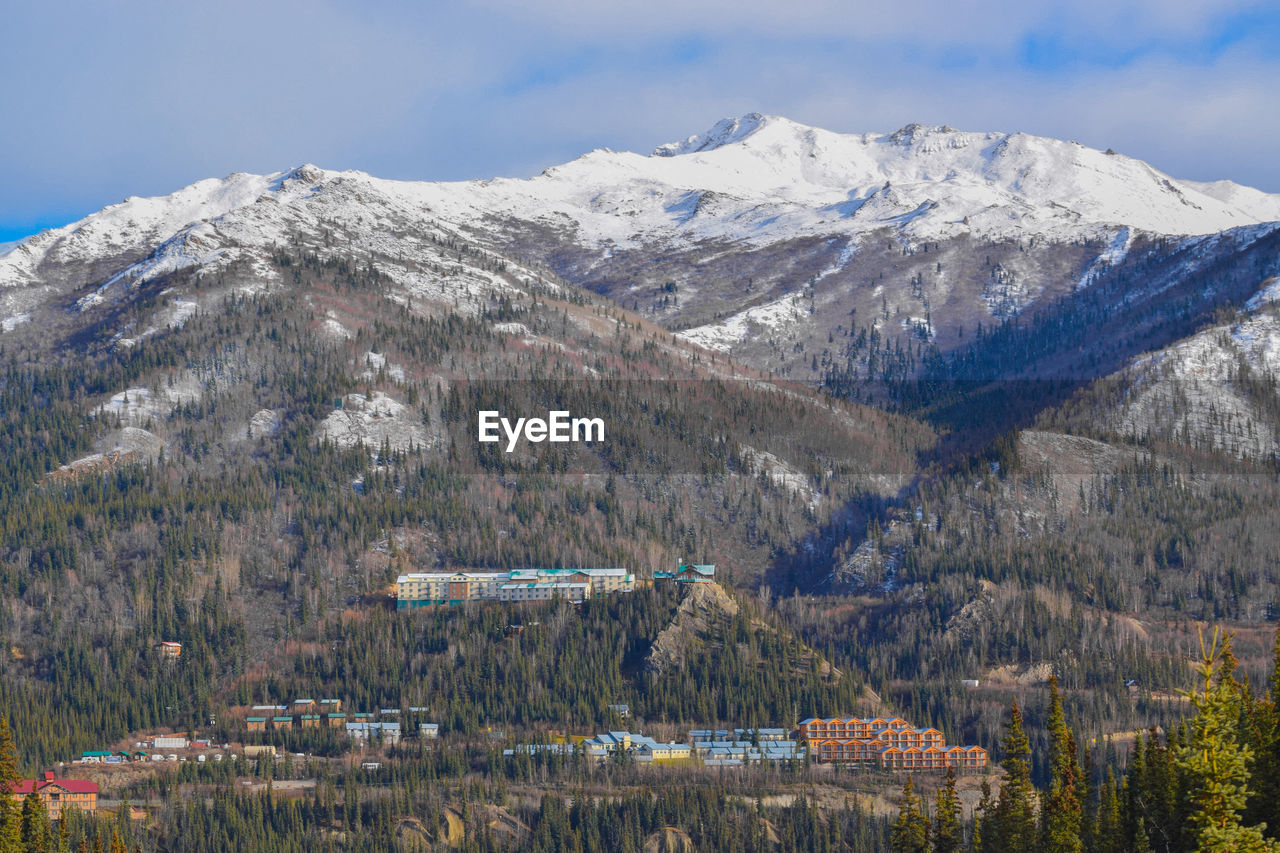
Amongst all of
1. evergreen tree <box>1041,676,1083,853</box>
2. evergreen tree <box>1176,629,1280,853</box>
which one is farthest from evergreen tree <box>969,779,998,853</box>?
evergreen tree <box>1176,629,1280,853</box>

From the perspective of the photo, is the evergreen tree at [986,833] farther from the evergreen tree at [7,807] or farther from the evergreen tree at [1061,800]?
the evergreen tree at [7,807]

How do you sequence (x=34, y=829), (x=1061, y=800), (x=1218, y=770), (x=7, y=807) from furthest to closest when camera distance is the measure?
(x=34, y=829) → (x=7, y=807) → (x=1061, y=800) → (x=1218, y=770)

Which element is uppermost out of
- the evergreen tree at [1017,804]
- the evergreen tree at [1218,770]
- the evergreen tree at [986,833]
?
the evergreen tree at [1218,770]

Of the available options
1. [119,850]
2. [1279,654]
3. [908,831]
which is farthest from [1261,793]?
[119,850]

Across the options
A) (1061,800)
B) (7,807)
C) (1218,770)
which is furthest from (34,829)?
(1218,770)

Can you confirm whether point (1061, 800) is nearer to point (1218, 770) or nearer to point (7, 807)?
point (1218, 770)

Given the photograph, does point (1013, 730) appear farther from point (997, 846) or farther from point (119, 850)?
point (119, 850)

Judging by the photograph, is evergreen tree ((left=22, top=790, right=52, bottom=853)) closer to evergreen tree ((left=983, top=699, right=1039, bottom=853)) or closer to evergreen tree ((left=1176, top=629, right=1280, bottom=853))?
evergreen tree ((left=983, top=699, right=1039, bottom=853))

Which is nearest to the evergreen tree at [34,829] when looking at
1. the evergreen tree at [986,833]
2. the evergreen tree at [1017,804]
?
the evergreen tree at [986,833]
